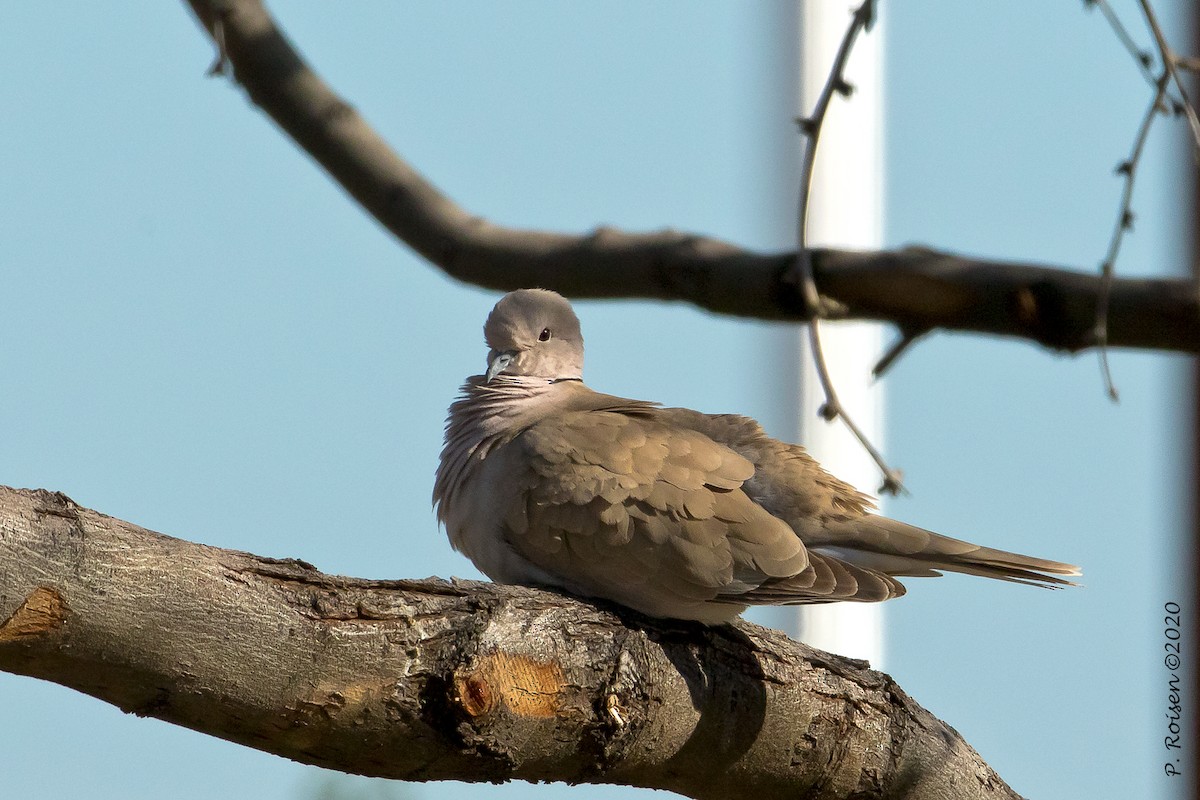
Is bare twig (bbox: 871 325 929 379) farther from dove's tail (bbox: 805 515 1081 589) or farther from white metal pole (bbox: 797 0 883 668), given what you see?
white metal pole (bbox: 797 0 883 668)

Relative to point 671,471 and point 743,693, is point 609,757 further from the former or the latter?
point 671,471

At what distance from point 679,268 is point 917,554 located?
89cm

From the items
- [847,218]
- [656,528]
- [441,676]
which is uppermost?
[847,218]

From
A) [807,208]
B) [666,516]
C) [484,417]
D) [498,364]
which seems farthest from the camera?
[498,364]

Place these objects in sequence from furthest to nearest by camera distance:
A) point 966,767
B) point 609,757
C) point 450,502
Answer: point 450,502, point 966,767, point 609,757

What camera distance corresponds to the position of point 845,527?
125 inches

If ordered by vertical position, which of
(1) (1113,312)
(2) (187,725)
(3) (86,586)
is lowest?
(2) (187,725)

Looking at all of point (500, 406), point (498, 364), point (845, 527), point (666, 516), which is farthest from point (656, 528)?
point (498, 364)

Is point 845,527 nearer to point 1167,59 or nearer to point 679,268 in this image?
point 679,268

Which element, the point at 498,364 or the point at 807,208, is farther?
the point at 498,364

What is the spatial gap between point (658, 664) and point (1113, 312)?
1.07 metres

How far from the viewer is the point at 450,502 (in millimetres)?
3336

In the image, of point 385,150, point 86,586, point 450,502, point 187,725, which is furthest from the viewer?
point 450,502

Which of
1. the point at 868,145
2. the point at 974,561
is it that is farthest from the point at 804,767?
the point at 868,145
